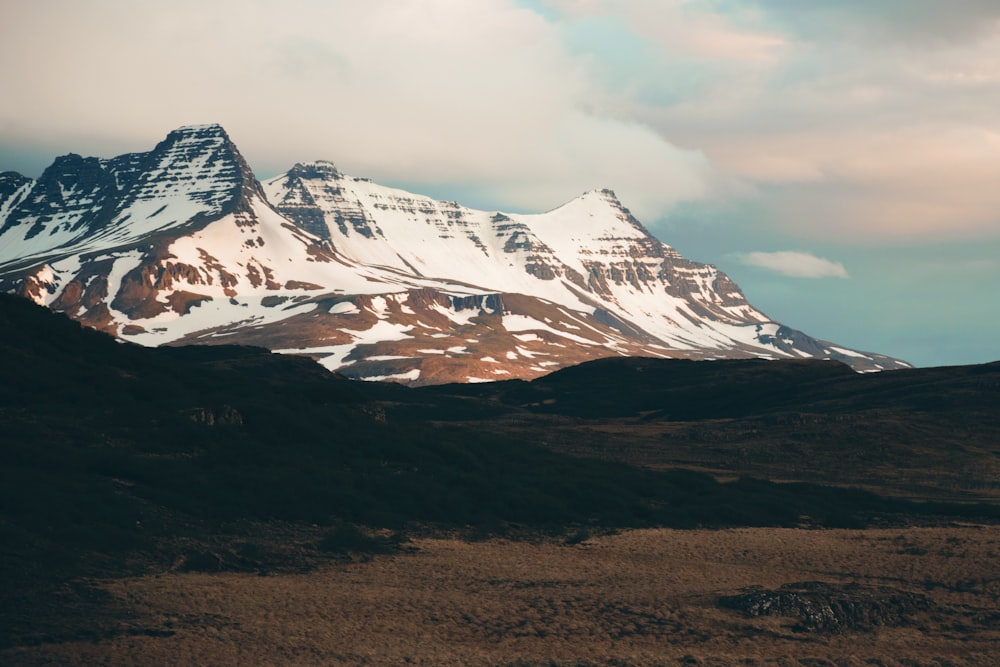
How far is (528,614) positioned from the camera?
4722 centimetres

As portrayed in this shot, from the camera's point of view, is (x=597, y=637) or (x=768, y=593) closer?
(x=597, y=637)

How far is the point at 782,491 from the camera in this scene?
8788 centimetres

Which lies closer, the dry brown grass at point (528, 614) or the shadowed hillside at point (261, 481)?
the dry brown grass at point (528, 614)

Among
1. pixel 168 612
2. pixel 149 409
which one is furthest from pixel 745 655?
pixel 149 409

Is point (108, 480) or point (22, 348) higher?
point (22, 348)

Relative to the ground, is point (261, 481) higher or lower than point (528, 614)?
higher

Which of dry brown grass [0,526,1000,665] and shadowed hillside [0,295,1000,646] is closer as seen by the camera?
dry brown grass [0,526,1000,665]

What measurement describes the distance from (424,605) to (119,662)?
13.9m

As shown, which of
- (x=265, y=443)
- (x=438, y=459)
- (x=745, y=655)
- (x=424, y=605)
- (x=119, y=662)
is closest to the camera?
(x=119, y=662)

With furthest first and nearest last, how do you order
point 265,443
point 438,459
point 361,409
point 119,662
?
1. point 361,409
2. point 438,459
3. point 265,443
4. point 119,662

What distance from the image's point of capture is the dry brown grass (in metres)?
40.8

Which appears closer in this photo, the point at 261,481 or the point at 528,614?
the point at 528,614

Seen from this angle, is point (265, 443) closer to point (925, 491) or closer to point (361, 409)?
point (361, 409)

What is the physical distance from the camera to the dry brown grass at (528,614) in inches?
1604
